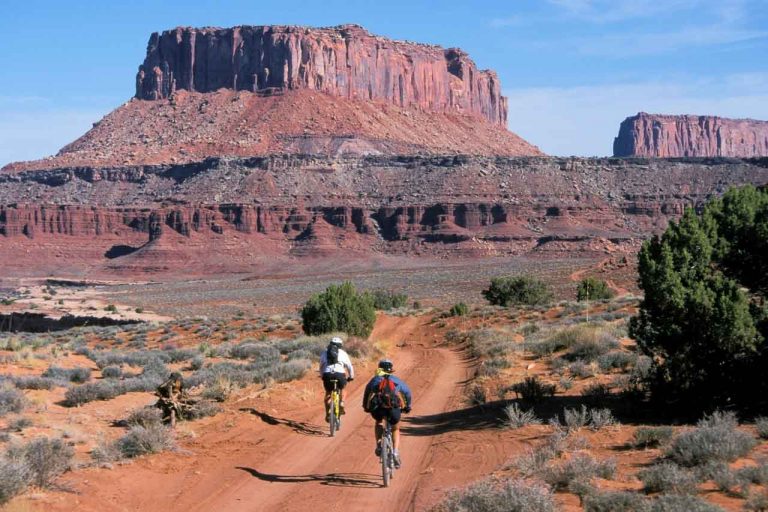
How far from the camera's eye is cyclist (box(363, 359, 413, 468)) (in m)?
11.2

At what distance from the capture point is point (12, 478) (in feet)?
31.0

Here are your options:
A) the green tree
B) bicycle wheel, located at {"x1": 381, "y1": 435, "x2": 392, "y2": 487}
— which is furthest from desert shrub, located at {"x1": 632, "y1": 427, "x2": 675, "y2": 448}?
bicycle wheel, located at {"x1": 381, "y1": 435, "x2": 392, "y2": 487}

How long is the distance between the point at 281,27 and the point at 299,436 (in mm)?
143163

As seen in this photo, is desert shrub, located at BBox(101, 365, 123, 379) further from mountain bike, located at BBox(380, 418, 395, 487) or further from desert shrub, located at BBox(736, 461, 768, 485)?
desert shrub, located at BBox(736, 461, 768, 485)

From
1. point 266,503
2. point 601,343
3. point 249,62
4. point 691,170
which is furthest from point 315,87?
point 266,503

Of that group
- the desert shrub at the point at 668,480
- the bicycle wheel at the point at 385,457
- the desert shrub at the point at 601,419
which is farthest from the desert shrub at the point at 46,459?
the desert shrub at the point at 601,419

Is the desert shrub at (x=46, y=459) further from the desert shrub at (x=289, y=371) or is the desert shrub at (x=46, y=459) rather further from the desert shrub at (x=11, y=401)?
the desert shrub at (x=289, y=371)

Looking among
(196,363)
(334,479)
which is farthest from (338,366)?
(196,363)

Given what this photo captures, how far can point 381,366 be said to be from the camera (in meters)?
11.5

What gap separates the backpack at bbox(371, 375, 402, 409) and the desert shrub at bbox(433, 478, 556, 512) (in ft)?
6.50

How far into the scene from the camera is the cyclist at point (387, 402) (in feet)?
36.7

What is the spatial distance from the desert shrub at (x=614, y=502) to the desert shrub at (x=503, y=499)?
0.38m

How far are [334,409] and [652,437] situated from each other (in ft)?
15.2

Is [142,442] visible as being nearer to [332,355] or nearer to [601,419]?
[332,355]
